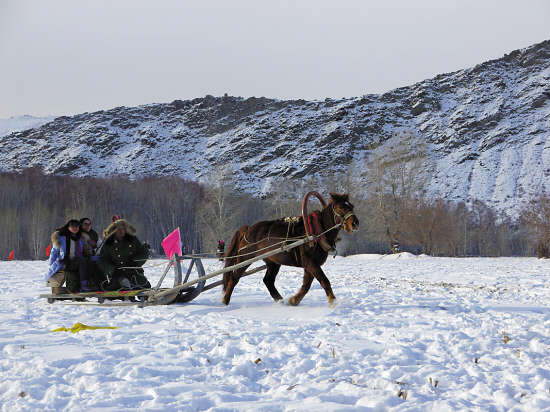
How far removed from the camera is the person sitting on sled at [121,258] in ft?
28.2

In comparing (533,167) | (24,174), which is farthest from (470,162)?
(24,174)

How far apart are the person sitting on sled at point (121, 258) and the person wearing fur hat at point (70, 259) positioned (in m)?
0.38

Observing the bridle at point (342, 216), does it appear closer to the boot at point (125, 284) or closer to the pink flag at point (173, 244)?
the pink flag at point (173, 244)

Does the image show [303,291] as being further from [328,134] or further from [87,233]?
[328,134]

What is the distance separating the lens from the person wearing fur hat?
8570mm

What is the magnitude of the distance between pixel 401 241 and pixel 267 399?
34.3 metres

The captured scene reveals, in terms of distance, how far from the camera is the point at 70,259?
8.64 m

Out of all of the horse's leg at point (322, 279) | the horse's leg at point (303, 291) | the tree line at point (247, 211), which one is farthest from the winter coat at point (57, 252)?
the tree line at point (247, 211)

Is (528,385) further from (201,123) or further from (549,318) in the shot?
(201,123)

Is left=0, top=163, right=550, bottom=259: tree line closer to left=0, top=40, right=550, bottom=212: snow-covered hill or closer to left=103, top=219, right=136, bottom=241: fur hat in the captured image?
left=103, top=219, right=136, bottom=241: fur hat

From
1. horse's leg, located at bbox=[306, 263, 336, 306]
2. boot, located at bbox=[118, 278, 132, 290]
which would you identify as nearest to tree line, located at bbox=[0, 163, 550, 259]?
horse's leg, located at bbox=[306, 263, 336, 306]

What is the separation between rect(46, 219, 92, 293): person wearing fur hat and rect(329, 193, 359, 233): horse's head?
506cm

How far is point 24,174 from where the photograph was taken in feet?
240

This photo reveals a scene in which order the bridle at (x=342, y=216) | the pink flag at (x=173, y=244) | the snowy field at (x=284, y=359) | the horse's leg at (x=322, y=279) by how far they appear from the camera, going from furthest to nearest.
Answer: the pink flag at (x=173, y=244), the horse's leg at (x=322, y=279), the bridle at (x=342, y=216), the snowy field at (x=284, y=359)
